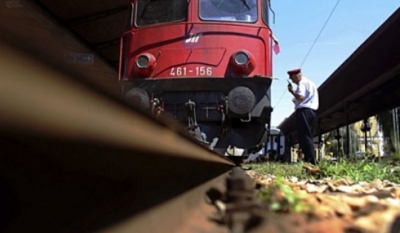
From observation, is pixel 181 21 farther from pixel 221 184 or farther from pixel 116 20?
→ pixel 221 184

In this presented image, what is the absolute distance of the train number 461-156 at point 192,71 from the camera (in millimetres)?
6956

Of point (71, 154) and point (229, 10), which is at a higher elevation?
point (229, 10)

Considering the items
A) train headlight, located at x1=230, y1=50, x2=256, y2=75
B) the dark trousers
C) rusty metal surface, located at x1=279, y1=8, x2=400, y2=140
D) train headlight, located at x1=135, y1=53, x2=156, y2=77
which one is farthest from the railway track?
rusty metal surface, located at x1=279, y1=8, x2=400, y2=140

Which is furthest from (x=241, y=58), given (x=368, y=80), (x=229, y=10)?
(x=368, y=80)

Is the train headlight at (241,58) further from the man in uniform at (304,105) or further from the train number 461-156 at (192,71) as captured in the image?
the man in uniform at (304,105)

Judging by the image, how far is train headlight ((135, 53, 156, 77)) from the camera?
7.09m

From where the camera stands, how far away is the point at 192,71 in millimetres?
7008

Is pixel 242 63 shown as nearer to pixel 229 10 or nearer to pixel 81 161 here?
pixel 229 10

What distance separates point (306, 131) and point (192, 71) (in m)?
2.23

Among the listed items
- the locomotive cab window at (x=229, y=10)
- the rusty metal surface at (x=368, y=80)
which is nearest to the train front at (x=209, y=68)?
the locomotive cab window at (x=229, y=10)

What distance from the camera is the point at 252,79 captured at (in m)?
6.78

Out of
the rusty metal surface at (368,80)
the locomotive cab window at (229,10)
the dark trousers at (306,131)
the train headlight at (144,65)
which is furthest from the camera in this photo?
the rusty metal surface at (368,80)

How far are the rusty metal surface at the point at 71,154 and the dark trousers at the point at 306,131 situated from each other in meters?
5.96

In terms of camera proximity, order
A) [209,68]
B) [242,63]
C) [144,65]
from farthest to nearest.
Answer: [144,65] → [209,68] → [242,63]
